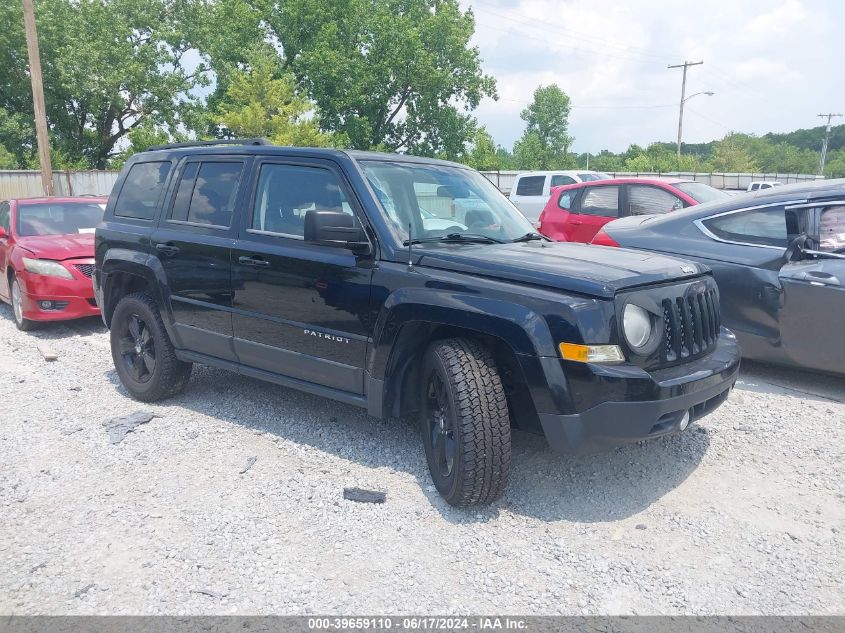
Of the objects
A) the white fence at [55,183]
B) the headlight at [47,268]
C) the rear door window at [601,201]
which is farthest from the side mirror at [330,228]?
the white fence at [55,183]

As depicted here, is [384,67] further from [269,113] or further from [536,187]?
[536,187]

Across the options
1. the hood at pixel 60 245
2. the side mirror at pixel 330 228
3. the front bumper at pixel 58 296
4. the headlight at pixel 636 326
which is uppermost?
the side mirror at pixel 330 228

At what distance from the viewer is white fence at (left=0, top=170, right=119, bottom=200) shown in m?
24.7

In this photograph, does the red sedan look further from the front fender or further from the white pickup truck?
the white pickup truck

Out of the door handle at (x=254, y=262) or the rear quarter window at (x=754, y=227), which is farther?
the rear quarter window at (x=754, y=227)

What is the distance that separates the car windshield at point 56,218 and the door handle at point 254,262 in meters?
4.98

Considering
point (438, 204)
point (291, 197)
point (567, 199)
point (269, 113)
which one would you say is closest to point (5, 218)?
point (291, 197)

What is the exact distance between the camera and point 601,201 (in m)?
10.3

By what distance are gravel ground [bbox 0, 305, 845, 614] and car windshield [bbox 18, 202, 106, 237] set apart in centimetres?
424

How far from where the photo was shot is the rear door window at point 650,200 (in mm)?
9594

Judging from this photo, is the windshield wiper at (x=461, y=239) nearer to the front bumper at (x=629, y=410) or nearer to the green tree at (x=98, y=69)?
the front bumper at (x=629, y=410)

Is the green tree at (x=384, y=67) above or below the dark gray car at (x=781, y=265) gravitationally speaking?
above

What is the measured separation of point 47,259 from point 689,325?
282 inches

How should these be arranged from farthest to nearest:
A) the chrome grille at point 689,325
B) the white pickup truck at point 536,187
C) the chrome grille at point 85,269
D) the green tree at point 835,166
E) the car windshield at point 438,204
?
the green tree at point 835,166 < the white pickup truck at point 536,187 < the chrome grille at point 85,269 < the car windshield at point 438,204 < the chrome grille at point 689,325
